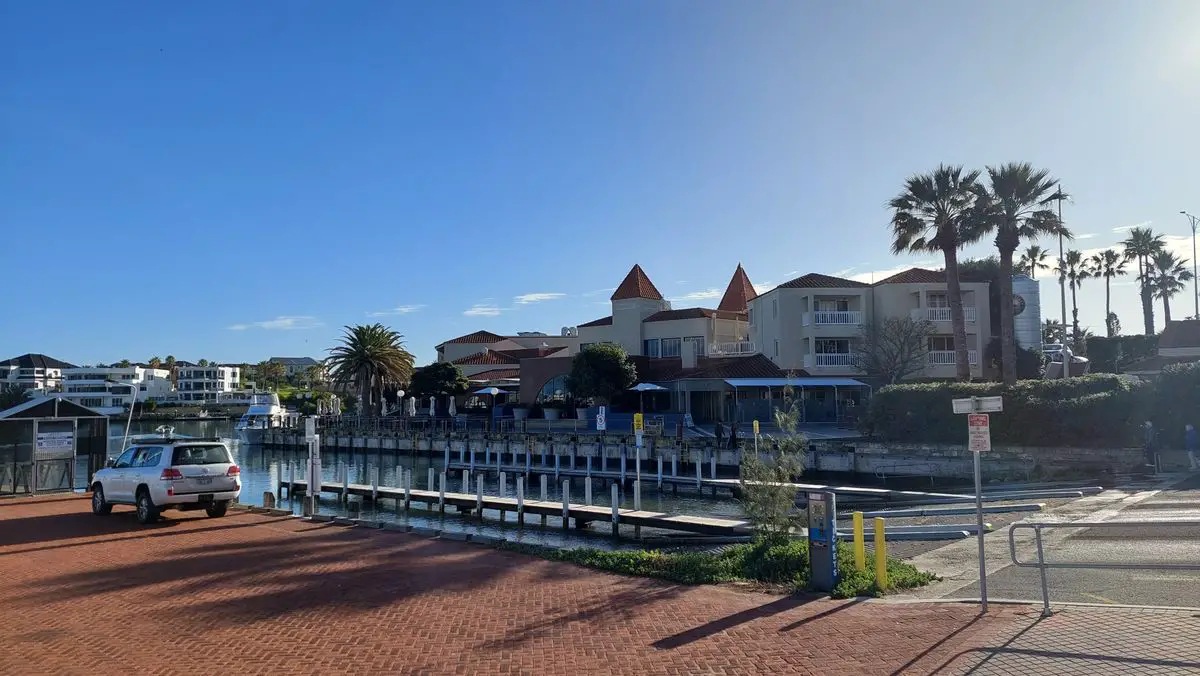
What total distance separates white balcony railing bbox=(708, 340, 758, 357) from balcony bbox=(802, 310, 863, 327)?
227 inches

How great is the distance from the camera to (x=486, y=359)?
74.7 m

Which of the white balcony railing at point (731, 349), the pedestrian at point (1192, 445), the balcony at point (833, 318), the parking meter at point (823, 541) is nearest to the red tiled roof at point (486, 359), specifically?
the white balcony railing at point (731, 349)

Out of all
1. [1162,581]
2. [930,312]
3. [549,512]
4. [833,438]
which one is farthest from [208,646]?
[930,312]

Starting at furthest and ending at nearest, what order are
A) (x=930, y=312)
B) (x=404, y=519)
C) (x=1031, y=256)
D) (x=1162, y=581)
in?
(x=1031, y=256) → (x=930, y=312) → (x=404, y=519) → (x=1162, y=581)

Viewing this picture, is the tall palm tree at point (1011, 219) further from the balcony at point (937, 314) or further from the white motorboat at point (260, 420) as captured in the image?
the white motorboat at point (260, 420)

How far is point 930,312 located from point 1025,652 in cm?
4524

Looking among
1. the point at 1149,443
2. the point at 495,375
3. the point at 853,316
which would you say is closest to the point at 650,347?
the point at 853,316

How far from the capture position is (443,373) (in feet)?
210

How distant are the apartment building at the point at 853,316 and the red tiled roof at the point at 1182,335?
1839cm

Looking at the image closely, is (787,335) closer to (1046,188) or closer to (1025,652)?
(1046,188)

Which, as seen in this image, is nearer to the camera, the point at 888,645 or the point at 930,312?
the point at 888,645

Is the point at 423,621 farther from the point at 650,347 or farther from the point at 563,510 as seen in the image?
the point at 650,347

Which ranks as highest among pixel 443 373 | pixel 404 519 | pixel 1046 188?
pixel 1046 188

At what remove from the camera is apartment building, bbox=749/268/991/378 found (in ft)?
160
